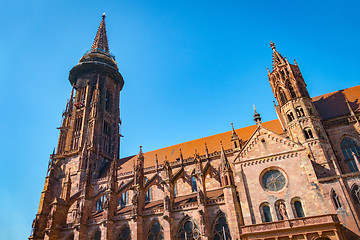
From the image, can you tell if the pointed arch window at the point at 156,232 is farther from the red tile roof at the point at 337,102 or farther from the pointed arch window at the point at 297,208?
the red tile roof at the point at 337,102

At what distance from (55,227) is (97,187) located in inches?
312

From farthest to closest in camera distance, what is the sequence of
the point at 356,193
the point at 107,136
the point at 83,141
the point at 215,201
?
1. the point at 107,136
2. the point at 83,141
3. the point at 215,201
4. the point at 356,193

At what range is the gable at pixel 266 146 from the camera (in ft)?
73.1

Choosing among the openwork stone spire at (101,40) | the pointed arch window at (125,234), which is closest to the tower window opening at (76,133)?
the openwork stone spire at (101,40)

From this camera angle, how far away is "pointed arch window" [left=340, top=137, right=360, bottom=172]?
2270 cm

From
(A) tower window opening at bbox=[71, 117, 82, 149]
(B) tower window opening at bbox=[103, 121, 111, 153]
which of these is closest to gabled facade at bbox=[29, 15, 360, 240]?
(A) tower window opening at bbox=[71, 117, 82, 149]

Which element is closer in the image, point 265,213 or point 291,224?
point 291,224

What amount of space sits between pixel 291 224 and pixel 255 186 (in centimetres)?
437

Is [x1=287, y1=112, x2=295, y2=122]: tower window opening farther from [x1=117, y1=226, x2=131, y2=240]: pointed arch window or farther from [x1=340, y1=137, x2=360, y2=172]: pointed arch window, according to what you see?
[x1=117, y1=226, x2=131, y2=240]: pointed arch window

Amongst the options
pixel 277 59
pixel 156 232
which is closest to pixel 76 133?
pixel 156 232

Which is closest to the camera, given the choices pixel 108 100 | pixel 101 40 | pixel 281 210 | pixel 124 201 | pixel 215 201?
pixel 281 210

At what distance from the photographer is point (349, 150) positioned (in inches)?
920

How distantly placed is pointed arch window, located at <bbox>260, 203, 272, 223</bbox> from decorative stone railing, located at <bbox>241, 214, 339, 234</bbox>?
1.68 metres

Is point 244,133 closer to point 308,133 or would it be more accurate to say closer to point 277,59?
point 277,59
